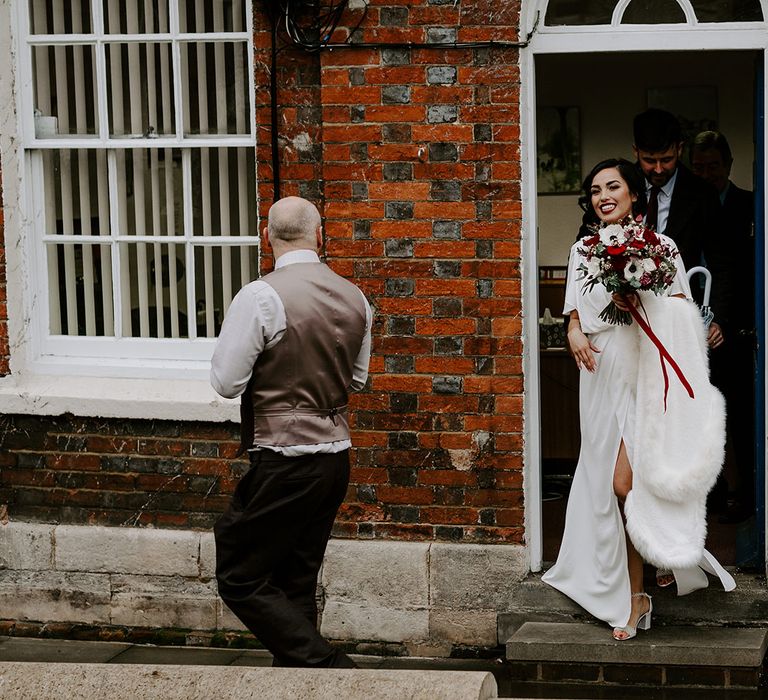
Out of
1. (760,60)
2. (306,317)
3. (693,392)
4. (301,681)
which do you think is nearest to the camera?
(301,681)

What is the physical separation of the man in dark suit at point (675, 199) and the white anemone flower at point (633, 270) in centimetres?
101

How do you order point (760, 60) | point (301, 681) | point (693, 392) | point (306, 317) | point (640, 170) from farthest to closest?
1. point (640, 170)
2. point (760, 60)
3. point (693, 392)
4. point (306, 317)
5. point (301, 681)

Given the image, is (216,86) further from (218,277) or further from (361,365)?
(361,365)

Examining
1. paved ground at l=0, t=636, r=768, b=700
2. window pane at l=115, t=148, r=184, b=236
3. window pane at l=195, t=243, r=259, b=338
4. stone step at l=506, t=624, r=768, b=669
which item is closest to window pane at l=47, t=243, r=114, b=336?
window pane at l=115, t=148, r=184, b=236

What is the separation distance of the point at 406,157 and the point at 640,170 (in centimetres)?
122

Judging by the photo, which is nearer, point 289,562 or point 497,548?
point 289,562

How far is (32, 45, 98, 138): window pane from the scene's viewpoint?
23.2ft

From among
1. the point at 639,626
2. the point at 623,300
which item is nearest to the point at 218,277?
the point at 623,300

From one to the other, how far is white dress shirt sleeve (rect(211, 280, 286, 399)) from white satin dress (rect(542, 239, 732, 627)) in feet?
4.89

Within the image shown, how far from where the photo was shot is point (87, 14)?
7.05 meters

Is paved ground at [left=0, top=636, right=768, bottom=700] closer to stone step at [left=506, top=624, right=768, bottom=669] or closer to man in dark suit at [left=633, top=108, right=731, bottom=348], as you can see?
stone step at [left=506, top=624, right=768, bottom=669]

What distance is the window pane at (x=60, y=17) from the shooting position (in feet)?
23.1

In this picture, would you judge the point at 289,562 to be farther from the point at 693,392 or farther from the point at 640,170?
the point at 640,170

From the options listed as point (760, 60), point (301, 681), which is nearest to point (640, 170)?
point (760, 60)
